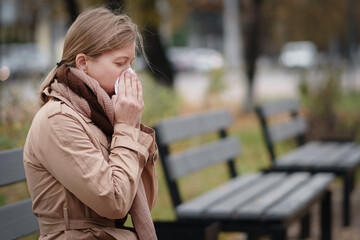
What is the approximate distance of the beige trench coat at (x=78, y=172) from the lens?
86.0 inches

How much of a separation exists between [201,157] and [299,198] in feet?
2.92

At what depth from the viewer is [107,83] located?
2.40 metres

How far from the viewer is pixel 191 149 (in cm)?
491

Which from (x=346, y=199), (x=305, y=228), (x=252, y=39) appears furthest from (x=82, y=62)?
(x=252, y=39)

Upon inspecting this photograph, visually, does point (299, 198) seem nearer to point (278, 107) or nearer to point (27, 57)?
point (278, 107)

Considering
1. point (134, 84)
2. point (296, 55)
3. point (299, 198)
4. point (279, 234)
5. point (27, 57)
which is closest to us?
point (134, 84)

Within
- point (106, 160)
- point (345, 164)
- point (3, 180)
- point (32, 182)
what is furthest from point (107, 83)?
point (345, 164)

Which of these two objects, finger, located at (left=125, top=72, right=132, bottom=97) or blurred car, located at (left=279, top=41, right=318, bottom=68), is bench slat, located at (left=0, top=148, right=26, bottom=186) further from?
blurred car, located at (left=279, top=41, right=318, bottom=68)

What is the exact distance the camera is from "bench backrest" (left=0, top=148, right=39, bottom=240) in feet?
9.25

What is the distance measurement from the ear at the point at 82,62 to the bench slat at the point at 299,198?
1.74 metres

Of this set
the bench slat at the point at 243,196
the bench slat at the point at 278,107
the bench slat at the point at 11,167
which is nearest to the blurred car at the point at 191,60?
the bench slat at the point at 278,107

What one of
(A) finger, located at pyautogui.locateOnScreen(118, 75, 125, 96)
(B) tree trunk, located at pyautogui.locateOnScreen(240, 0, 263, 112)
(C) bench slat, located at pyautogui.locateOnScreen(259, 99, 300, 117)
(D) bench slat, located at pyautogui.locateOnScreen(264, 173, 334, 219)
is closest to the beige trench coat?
(A) finger, located at pyautogui.locateOnScreen(118, 75, 125, 96)

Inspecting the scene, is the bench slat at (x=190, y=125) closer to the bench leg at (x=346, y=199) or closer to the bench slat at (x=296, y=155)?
the bench slat at (x=296, y=155)

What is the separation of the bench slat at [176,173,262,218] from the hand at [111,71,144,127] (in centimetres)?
164
